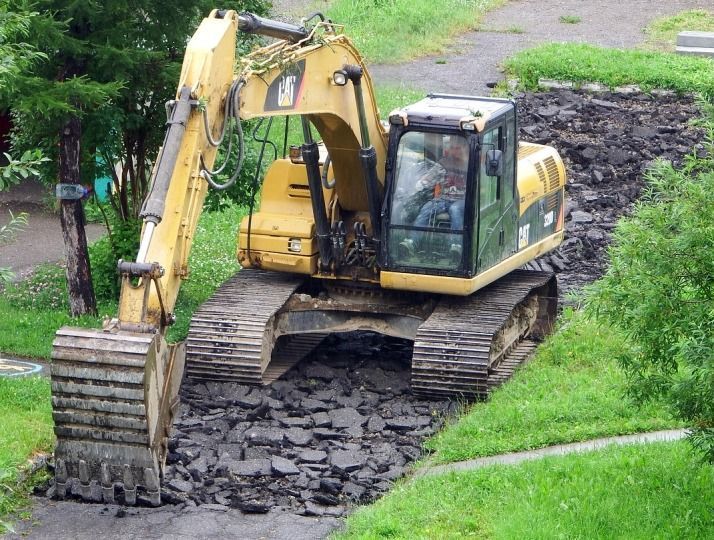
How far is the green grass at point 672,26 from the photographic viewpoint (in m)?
29.8

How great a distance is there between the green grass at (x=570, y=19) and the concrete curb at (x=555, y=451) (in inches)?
867

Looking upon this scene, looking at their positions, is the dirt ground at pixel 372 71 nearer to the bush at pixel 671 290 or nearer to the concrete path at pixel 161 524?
the concrete path at pixel 161 524

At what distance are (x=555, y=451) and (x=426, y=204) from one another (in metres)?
3.05

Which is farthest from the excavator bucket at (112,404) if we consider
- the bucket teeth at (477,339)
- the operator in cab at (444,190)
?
the operator in cab at (444,190)

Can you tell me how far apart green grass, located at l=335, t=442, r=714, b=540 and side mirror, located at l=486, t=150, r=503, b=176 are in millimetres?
3226

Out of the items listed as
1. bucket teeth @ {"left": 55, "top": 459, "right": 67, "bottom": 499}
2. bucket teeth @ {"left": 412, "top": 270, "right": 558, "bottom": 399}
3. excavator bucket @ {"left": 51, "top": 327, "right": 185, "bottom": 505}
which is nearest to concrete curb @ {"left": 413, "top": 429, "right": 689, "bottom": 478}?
bucket teeth @ {"left": 412, "top": 270, "right": 558, "bottom": 399}

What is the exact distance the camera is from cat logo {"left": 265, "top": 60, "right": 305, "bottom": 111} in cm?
1109

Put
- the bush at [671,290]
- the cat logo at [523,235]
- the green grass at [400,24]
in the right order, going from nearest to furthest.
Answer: the bush at [671,290], the cat logo at [523,235], the green grass at [400,24]

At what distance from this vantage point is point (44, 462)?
10.5 meters

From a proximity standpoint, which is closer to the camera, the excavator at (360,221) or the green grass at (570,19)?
the excavator at (360,221)

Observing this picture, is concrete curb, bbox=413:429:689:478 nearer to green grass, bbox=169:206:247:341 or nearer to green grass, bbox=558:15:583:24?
green grass, bbox=169:206:247:341

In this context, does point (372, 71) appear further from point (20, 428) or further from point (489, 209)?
point (20, 428)

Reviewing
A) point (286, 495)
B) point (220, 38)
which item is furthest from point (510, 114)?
point (286, 495)

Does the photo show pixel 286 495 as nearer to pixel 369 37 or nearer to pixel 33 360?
pixel 33 360
